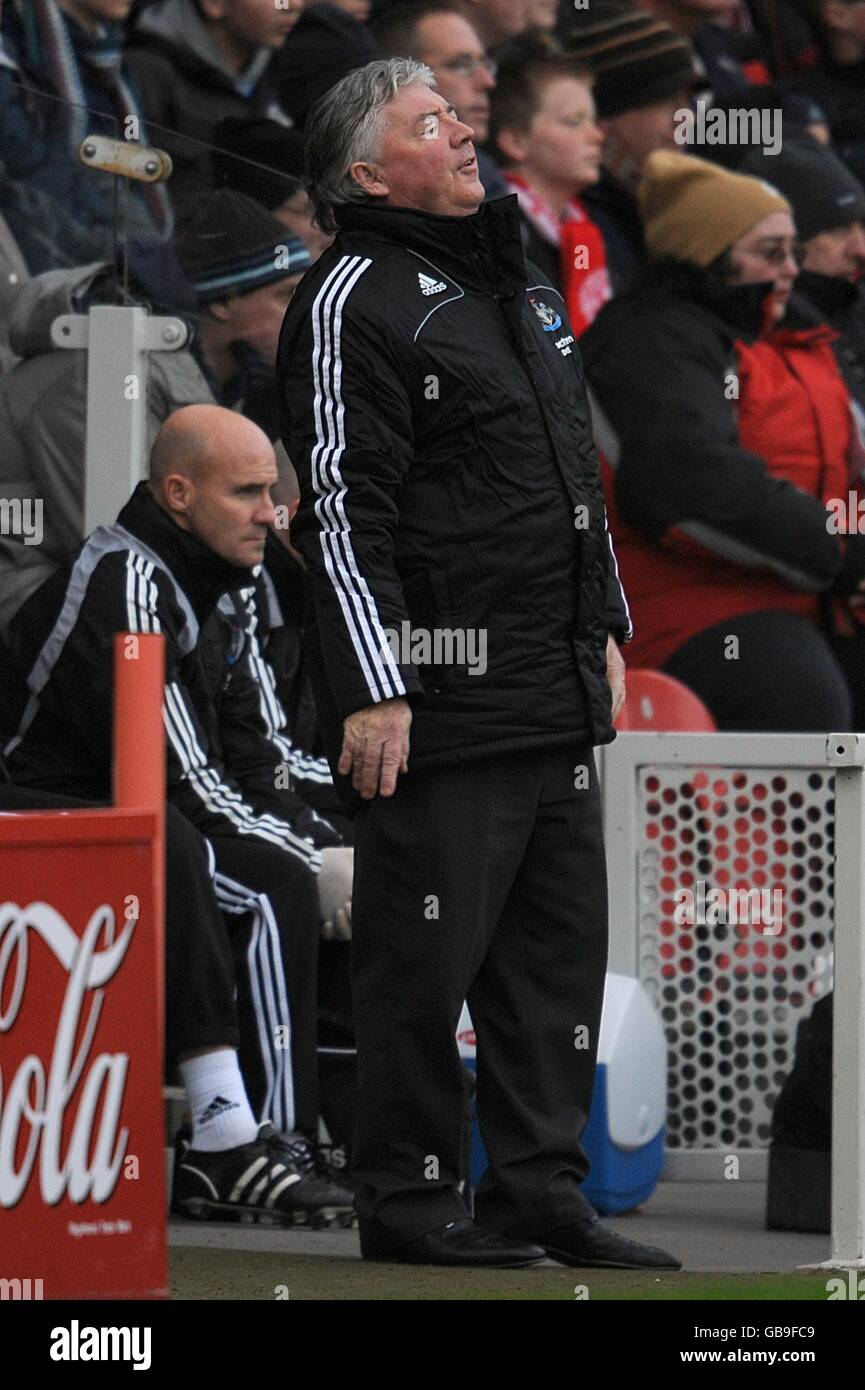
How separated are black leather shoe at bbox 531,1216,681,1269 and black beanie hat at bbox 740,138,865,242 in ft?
16.3

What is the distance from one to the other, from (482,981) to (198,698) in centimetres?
135

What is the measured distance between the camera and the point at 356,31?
289 inches

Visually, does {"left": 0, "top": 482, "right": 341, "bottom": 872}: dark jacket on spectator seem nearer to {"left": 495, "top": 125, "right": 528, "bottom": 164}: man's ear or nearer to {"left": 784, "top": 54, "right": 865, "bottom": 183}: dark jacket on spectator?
{"left": 495, "top": 125, "right": 528, "bottom": 164}: man's ear

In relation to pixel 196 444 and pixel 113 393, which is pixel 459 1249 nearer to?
pixel 196 444

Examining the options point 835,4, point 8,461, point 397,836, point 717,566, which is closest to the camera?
point 397,836

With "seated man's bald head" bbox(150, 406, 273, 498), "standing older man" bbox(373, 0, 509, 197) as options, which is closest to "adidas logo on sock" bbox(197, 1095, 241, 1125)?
"seated man's bald head" bbox(150, 406, 273, 498)

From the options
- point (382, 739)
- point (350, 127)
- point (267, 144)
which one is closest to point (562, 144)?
point (267, 144)

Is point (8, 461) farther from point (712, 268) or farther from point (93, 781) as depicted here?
point (712, 268)

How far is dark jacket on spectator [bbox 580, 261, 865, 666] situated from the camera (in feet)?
23.2

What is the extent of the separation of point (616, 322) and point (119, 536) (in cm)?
235

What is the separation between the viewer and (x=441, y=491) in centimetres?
416

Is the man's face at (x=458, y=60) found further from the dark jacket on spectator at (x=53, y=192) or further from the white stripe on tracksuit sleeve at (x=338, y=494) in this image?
the white stripe on tracksuit sleeve at (x=338, y=494)

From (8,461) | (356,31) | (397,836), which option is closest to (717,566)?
(356,31)

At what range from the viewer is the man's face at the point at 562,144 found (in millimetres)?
8109
